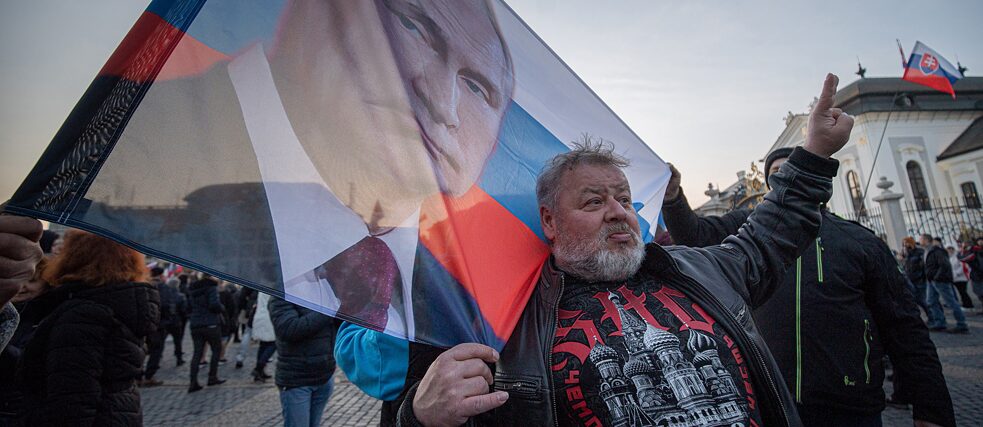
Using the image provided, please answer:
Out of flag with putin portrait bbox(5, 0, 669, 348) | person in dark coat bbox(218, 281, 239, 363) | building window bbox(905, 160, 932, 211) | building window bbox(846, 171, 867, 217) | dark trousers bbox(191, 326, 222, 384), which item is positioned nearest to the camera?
flag with putin portrait bbox(5, 0, 669, 348)

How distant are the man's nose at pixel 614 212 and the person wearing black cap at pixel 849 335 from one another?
4.37 ft

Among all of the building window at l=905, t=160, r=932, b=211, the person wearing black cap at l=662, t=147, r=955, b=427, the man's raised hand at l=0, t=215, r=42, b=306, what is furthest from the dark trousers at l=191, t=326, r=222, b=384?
the building window at l=905, t=160, r=932, b=211

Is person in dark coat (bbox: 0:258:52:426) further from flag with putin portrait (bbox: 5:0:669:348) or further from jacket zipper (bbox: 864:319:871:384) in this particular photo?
jacket zipper (bbox: 864:319:871:384)

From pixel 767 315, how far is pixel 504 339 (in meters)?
1.81

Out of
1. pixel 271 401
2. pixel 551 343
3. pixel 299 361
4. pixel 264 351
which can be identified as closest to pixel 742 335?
pixel 551 343

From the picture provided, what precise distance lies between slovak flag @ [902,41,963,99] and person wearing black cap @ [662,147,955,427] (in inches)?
514

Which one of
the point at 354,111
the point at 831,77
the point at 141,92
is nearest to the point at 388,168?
the point at 354,111

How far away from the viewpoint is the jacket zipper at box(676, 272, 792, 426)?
4.98ft

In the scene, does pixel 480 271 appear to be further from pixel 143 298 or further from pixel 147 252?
pixel 143 298

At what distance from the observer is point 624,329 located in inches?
61.7

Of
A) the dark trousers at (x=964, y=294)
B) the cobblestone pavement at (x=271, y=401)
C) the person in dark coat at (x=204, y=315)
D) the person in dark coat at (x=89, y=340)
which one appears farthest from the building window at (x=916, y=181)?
the person in dark coat at (x=89, y=340)

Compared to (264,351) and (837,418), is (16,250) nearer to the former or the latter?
(837,418)

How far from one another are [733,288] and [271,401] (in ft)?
22.3

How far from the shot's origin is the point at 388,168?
1420 mm
